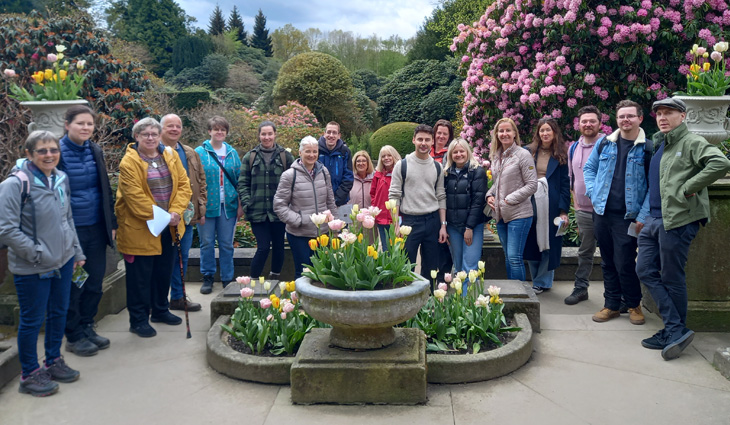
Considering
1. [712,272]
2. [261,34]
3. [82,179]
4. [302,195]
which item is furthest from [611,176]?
[261,34]

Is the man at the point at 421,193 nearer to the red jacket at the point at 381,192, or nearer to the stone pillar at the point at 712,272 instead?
the red jacket at the point at 381,192

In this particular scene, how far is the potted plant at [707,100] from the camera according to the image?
16.5ft

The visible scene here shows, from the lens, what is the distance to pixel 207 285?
19.6ft

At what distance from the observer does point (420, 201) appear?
5.15 m

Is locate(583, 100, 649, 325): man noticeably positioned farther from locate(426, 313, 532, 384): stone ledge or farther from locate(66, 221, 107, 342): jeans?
locate(66, 221, 107, 342): jeans

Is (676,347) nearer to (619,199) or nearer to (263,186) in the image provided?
(619,199)

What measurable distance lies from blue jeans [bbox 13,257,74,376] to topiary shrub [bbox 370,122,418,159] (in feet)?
53.6

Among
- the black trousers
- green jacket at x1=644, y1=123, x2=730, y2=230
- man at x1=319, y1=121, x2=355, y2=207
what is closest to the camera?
green jacket at x1=644, y1=123, x2=730, y2=230

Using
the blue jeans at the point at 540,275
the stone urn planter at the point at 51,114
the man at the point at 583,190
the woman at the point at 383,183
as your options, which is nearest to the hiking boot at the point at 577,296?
the man at the point at 583,190

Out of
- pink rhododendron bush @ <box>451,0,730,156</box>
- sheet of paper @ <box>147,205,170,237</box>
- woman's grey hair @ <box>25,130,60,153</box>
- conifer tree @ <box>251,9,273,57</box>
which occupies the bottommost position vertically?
sheet of paper @ <box>147,205,170,237</box>

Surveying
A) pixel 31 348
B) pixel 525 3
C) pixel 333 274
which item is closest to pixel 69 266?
pixel 31 348

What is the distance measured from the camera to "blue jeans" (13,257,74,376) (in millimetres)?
3529

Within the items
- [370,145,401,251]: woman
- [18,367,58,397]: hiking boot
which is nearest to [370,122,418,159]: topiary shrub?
[370,145,401,251]: woman

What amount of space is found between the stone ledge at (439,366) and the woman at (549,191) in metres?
1.76
